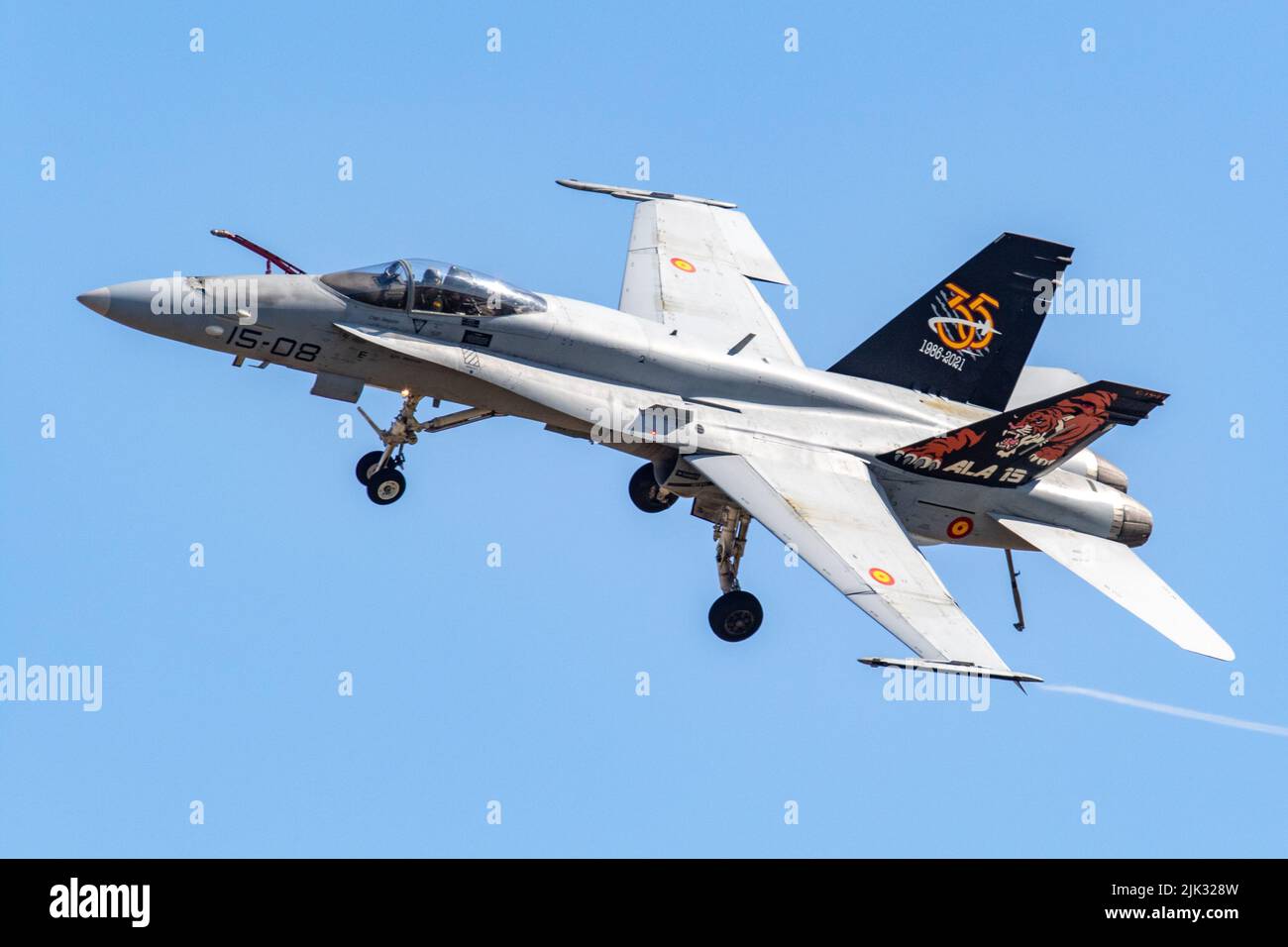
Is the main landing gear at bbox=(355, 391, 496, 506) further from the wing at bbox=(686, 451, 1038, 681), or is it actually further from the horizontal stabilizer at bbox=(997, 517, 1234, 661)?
the horizontal stabilizer at bbox=(997, 517, 1234, 661)

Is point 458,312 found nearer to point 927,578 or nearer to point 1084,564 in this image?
point 927,578

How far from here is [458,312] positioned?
2600 centimetres

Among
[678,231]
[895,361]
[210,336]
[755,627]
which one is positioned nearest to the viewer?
[210,336]

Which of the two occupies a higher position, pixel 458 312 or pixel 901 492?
pixel 458 312

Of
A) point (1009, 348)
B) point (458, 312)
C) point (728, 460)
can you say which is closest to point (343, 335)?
point (458, 312)

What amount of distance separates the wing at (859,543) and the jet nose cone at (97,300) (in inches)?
293

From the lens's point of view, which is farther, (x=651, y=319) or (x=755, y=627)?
(x=651, y=319)

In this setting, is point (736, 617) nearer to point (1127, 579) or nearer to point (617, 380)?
point (617, 380)

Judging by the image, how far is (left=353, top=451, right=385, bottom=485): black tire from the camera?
26.5 meters

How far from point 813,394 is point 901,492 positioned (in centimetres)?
177

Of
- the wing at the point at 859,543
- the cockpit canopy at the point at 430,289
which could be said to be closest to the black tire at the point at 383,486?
the cockpit canopy at the point at 430,289

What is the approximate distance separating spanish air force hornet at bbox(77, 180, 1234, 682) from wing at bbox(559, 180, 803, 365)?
0.18 meters

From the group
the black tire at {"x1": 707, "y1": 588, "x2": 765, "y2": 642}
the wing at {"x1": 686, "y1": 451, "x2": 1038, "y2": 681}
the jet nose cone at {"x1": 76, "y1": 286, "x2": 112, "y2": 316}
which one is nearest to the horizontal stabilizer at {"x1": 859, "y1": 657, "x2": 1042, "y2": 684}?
the wing at {"x1": 686, "y1": 451, "x2": 1038, "y2": 681}

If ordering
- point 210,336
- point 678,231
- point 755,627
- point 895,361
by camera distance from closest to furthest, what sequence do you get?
point 210,336
point 755,627
point 895,361
point 678,231
